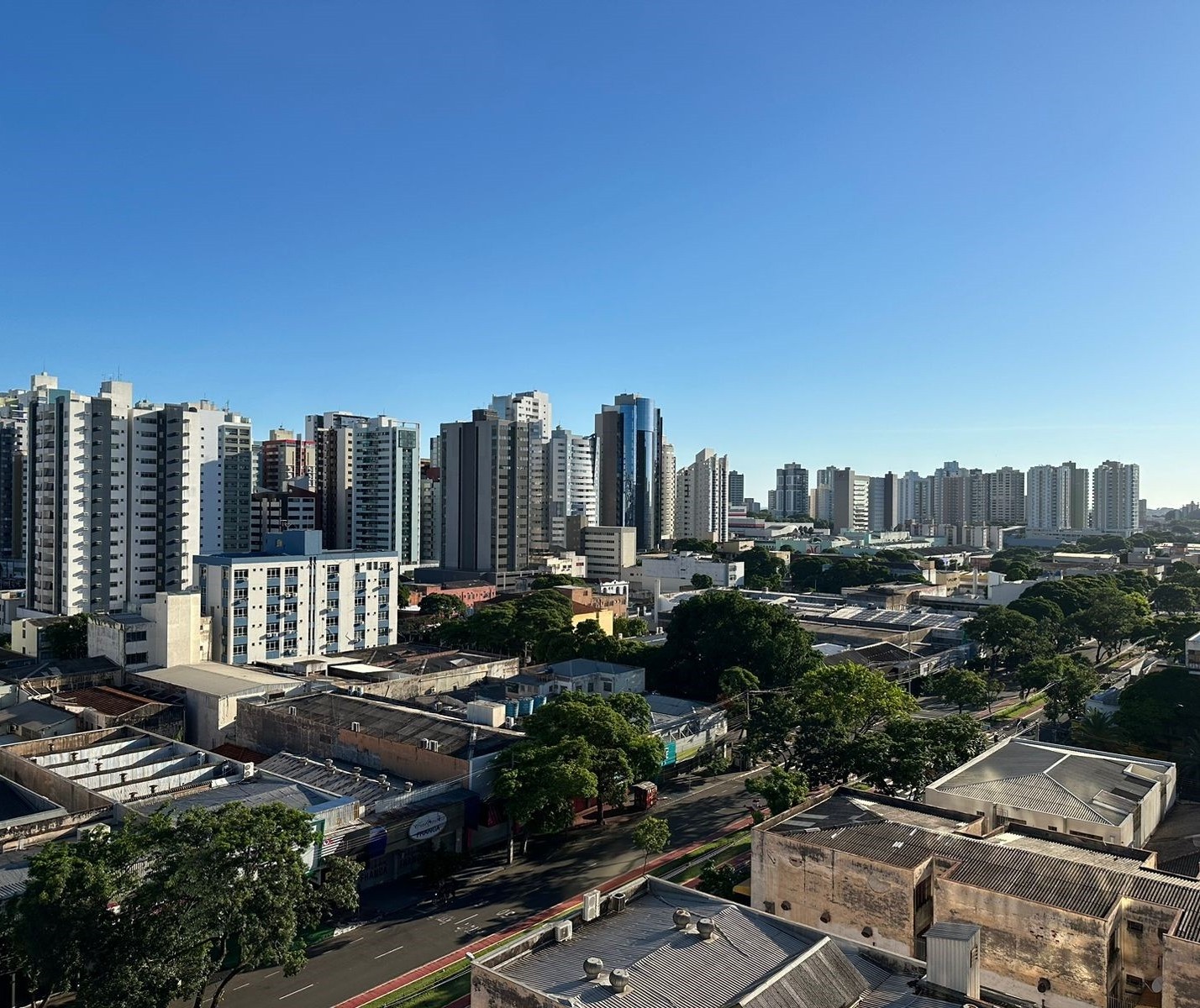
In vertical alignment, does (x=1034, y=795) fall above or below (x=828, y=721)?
below

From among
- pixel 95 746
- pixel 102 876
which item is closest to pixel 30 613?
pixel 95 746

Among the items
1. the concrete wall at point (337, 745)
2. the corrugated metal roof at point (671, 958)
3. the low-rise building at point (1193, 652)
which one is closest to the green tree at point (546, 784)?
the concrete wall at point (337, 745)

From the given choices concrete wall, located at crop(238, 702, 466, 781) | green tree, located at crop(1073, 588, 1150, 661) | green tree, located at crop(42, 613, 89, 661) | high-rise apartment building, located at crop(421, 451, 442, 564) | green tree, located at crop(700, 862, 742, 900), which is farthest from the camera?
high-rise apartment building, located at crop(421, 451, 442, 564)

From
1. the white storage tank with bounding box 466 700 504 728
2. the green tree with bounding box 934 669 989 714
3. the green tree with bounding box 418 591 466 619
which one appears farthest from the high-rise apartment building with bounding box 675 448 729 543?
the white storage tank with bounding box 466 700 504 728

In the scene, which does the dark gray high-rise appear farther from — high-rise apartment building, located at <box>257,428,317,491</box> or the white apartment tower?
high-rise apartment building, located at <box>257,428,317,491</box>

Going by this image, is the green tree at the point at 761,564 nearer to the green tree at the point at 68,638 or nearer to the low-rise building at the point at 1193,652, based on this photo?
the low-rise building at the point at 1193,652

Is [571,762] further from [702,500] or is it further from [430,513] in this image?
[702,500]

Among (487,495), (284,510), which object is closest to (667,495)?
(487,495)
